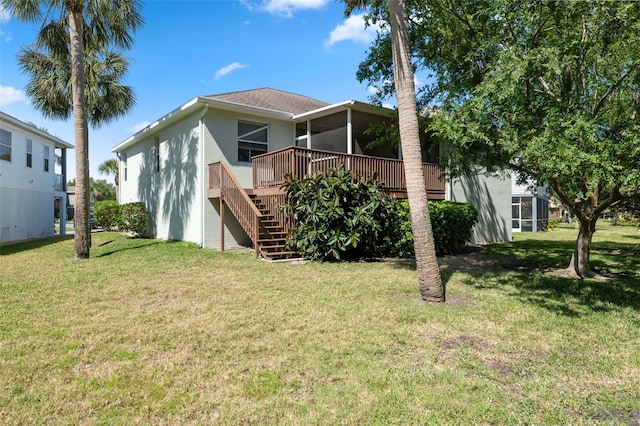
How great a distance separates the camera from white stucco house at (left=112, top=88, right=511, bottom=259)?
418 inches

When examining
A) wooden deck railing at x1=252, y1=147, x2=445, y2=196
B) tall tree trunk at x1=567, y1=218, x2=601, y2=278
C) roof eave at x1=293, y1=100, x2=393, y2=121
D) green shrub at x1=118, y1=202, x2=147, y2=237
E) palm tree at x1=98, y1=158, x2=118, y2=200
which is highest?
palm tree at x1=98, y1=158, x2=118, y2=200

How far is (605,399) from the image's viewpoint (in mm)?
2867

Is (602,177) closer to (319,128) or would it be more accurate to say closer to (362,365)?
(362,365)

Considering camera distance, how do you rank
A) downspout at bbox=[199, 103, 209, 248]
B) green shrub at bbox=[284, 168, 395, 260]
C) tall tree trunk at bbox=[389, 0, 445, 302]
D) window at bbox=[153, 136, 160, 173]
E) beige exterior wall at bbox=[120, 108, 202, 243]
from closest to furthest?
tall tree trunk at bbox=[389, 0, 445, 302]
green shrub at bbox=[284, 168, 395, 260]
downspout at bbox=[199, 103, 209, 248]
beige exterior wall at bbox=[120, 108, 202, 243]
window at bbox=[153, 136, 160, 173]

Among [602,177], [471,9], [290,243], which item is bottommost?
[290,243]

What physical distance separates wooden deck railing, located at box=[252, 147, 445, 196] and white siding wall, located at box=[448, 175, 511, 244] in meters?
4.13

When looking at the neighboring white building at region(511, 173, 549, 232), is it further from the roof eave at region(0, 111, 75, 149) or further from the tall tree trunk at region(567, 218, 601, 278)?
the roof eave at region(0, 111, 75, 149)

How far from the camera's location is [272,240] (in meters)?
10.0

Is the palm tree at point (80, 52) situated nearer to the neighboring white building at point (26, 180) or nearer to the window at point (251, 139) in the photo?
the neighboring white building at point (26, 180)

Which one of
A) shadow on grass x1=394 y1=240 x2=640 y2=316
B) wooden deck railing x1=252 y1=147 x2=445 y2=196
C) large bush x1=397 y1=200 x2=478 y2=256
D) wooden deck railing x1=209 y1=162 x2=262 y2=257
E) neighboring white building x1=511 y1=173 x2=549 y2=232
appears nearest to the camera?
shadow on grass x1=394 y1=240 x2=640 y2=316

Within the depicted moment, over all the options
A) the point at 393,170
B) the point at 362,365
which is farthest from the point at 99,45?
the point at 362,365

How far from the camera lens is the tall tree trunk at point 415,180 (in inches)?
222

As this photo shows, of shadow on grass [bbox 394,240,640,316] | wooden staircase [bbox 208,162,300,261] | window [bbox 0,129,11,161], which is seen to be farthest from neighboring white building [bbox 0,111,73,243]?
shadow on grass [bbox 394,240,640,316]

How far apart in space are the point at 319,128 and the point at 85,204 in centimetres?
849
